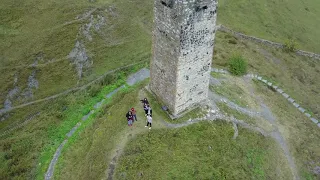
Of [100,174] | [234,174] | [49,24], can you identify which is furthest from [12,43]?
[234,174]

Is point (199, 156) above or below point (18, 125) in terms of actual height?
above

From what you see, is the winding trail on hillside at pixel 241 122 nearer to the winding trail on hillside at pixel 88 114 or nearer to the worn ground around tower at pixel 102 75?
the worn ground around tower at pixel 102 75

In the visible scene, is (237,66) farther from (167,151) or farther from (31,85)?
(31,85)

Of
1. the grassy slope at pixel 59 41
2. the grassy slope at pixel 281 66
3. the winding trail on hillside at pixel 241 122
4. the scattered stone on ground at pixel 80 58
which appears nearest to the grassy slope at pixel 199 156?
the winding trail on hillside at pixel 241 122

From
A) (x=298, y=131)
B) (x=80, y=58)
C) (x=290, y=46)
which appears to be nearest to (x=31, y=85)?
(x=80, y=58)

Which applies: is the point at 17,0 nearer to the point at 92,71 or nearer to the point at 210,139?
the point at 92,71

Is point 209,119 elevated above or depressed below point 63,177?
above
